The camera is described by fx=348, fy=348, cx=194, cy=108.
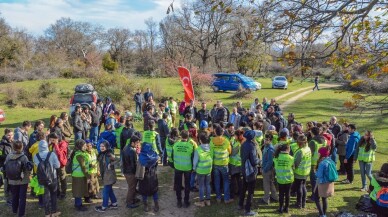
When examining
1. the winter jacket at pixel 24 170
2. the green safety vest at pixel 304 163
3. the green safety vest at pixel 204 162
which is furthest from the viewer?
the green safety vest at pixel 204 162

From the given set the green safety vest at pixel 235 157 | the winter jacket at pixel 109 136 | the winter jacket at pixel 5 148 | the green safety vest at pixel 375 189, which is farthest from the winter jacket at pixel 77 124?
the green safety vest at pixel 375 189

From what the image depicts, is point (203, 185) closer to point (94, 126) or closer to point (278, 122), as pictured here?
point (278, 122)

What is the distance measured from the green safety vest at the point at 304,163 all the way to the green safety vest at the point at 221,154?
1454mm

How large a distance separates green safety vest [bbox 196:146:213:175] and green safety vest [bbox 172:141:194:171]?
176 millimetres

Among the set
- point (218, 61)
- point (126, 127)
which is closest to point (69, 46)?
point (218, 61)

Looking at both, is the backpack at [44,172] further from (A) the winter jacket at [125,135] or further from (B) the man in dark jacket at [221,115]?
(B) the man in dark jacket at [221,115]

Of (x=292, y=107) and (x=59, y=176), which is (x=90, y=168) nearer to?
(x=59, y=176)

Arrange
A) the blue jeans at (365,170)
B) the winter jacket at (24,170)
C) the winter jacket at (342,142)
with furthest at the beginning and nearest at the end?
the winter jacket at (342,142) < the blue jeans at (365,170) < the winter jacket at (24,170)

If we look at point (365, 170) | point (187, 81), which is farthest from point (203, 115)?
point (365, 170)

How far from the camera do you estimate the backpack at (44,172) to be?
265 inches

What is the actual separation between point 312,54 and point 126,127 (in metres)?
5.57

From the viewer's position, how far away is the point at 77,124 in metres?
11.0

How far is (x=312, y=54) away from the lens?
5.44 meters

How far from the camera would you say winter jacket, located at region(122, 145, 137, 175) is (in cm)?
715
